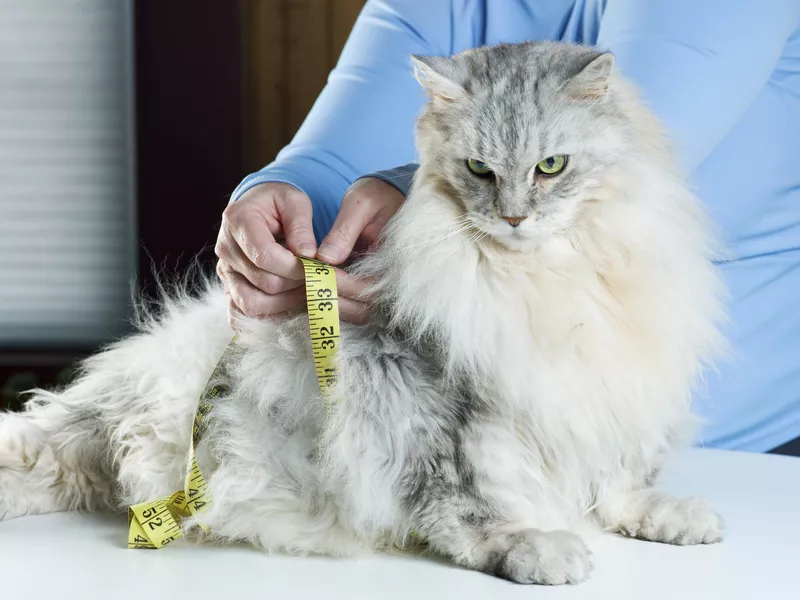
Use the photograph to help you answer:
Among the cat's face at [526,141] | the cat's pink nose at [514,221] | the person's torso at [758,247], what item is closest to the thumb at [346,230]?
the cat's face at [526,141]

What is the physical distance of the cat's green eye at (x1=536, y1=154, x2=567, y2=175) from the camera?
1.04 metres

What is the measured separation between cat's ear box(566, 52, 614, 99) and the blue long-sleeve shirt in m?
0.36

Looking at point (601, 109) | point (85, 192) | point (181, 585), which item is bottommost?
A: point (85, 192)

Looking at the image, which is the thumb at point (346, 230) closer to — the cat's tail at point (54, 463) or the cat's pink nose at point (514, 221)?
the cat's pink nose at point (514, 221)

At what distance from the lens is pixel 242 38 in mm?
2941

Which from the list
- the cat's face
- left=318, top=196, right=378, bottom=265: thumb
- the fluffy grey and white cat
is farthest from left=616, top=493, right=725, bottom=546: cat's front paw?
left=318, top=196, right=378, bottom=265: thumb

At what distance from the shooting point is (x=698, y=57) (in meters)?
1.35

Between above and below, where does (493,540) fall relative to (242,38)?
below

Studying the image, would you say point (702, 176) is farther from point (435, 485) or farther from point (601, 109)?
point (435, 485)

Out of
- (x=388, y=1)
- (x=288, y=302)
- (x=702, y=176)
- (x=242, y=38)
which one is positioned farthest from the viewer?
(x=242, y=38)

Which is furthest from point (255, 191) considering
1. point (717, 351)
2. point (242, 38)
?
point (242, 38)

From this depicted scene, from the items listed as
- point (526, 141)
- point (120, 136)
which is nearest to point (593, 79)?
point (526, 141)

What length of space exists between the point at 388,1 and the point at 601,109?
2.34 ft

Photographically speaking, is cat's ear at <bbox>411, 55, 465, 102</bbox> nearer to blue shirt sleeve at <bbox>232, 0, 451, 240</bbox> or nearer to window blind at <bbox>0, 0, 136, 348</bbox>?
blue shirt sleeve at <bbox>232, 0, 451, 240</bbox>
